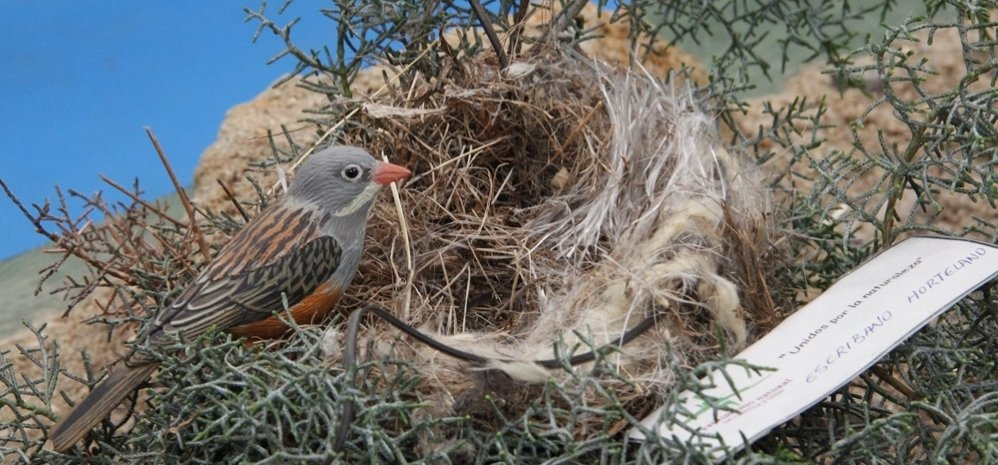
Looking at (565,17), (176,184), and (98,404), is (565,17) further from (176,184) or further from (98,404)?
(98,404)

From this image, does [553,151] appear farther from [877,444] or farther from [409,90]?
[877,444]

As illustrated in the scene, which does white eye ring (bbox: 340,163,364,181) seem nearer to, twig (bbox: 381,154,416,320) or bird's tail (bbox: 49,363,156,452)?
twig (bbox: 381,154,416,320)

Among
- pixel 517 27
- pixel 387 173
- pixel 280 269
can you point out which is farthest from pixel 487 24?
pixel 280 269

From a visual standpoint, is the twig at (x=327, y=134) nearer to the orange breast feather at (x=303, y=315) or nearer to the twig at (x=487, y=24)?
the twig at (x=487, y=24)

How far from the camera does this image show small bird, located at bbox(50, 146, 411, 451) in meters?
1.07

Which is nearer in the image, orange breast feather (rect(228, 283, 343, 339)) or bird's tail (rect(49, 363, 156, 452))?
bird's tail (rect(49, 363, 156, 452))

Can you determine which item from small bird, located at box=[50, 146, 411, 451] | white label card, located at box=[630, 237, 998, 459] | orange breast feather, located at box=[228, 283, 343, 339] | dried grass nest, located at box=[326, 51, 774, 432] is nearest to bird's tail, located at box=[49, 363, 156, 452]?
small bird, located at box=[50, 146, 411, 451]

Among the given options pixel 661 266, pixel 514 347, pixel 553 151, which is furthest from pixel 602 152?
pixel 514 347

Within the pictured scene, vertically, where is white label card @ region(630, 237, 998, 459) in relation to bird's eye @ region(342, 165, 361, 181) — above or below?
below

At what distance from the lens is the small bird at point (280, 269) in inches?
42.1

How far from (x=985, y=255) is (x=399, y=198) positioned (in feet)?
2.19

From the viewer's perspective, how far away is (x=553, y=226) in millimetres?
1291

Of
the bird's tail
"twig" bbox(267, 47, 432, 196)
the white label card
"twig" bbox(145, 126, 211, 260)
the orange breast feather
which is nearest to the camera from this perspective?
the white label card

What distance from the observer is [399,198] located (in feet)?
4.28
